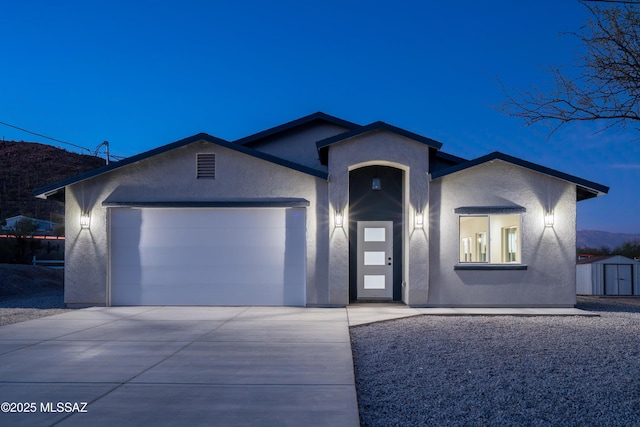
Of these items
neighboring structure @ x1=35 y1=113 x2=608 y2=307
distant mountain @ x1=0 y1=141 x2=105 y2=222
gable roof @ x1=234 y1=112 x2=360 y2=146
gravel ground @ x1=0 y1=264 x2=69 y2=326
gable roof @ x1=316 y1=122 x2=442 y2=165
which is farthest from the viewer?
distant mountain @ x1=0 y1=141 x2=105 y2=222

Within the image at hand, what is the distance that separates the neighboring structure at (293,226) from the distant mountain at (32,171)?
153 feet

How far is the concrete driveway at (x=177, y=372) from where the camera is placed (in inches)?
192

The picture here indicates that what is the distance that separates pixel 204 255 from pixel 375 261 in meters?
4.38

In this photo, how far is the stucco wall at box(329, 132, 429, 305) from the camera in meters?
12.5

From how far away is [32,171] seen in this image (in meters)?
62.6

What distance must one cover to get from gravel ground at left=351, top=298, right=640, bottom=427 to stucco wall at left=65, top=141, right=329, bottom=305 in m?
3.38

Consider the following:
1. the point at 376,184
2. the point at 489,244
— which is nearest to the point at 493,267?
the point at 489,244

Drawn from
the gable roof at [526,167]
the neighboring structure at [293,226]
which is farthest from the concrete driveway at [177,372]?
the gable roof at [526,167]

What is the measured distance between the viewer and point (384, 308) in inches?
487

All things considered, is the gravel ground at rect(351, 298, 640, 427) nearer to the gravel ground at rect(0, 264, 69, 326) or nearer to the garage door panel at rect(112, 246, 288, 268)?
the garage door panel at rect(112, 246, 288, 268)

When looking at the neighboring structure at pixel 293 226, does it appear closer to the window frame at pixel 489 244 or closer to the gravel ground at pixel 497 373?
the window frame at pixel 489 244

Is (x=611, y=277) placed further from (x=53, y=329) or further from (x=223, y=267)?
(x=53, y=329)

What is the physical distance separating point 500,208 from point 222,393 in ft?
29.7

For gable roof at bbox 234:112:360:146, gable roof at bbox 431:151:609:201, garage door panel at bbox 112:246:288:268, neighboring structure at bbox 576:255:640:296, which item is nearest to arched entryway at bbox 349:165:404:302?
gable roof at bbox 431:151:609:201
